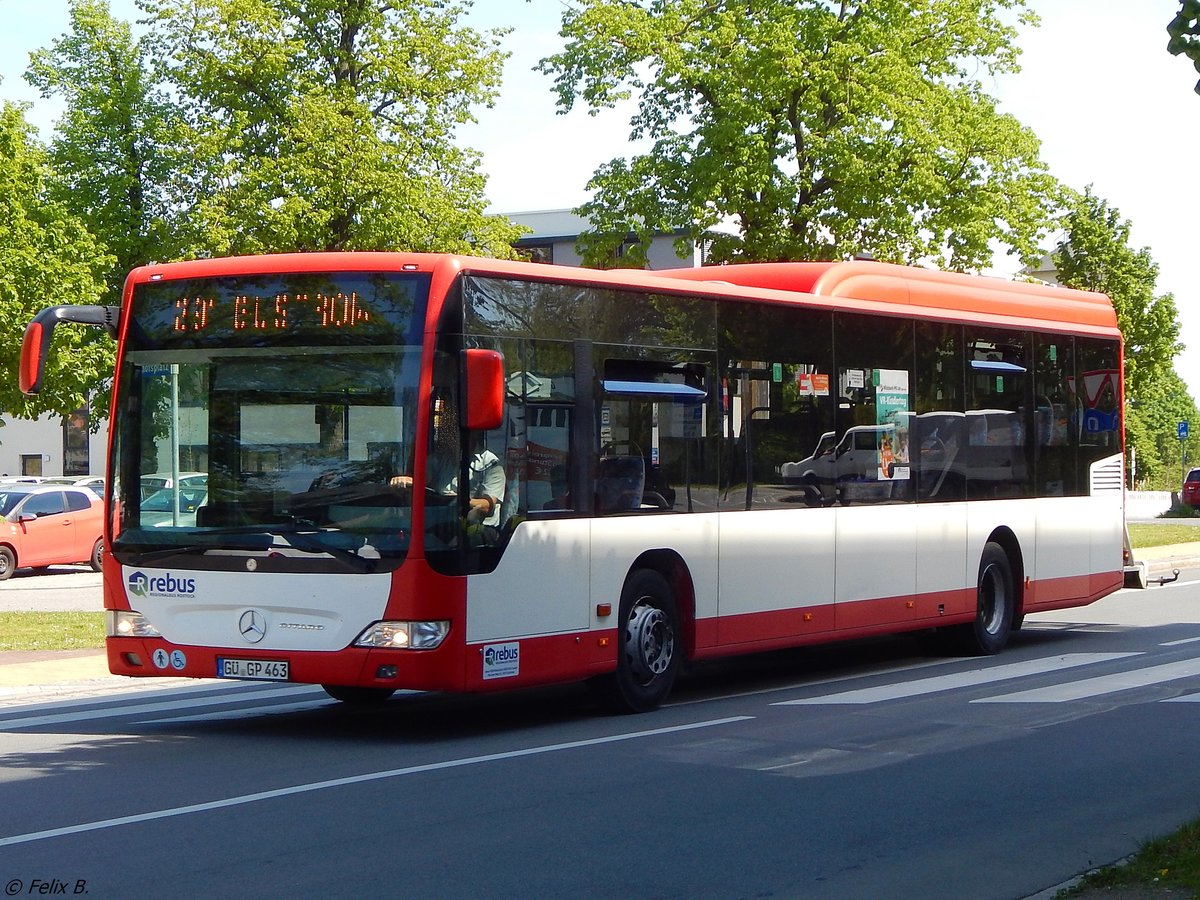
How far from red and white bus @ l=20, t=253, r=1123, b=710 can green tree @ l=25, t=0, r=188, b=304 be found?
95.7 ft

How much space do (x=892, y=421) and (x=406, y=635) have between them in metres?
6.16

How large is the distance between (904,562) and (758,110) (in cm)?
1986

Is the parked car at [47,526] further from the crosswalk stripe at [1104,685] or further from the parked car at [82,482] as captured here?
the crosswalk stripe at [1104,685]

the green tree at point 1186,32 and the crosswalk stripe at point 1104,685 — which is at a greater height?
the green tree at point 1186,32

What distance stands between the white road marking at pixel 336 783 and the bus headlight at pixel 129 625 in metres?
2.31

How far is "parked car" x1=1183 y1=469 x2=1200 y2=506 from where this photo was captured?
59.2m

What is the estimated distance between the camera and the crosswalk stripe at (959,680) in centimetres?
1294

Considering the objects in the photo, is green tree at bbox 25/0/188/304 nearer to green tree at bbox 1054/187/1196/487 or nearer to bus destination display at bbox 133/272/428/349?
green tree at bbox 1054/187/1196/487

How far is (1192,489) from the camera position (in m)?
59.5

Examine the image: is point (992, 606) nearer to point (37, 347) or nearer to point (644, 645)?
point (644, 645)

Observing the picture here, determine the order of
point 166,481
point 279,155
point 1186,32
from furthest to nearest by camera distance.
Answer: point 279,155 < point 166,481 < point 1186,32

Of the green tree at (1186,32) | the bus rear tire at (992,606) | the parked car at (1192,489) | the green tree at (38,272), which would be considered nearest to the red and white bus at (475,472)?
the bus rear tire at (992,606)

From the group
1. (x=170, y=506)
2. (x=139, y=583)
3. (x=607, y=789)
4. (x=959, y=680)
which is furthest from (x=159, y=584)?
(x=959, y=680)

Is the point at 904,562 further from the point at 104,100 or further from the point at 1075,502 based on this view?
the point at 104,100
